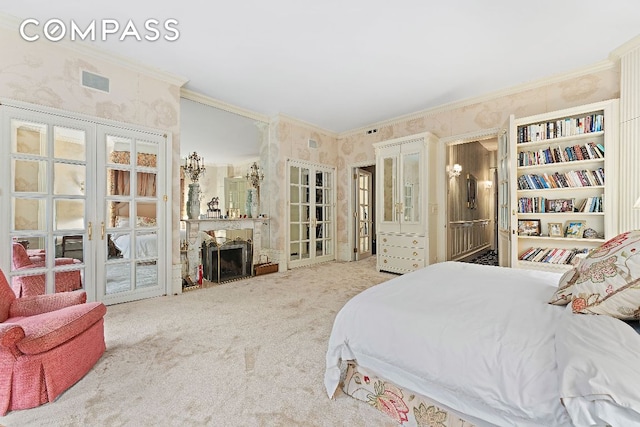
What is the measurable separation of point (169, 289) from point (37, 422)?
2.29 metres

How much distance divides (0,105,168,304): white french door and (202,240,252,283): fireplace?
0.93 m

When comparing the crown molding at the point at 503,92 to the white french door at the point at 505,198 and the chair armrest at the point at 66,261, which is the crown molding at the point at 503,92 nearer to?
the white french door at the point at 505,198

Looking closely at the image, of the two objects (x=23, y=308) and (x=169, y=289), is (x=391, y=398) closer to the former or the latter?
(x=23, y=308)

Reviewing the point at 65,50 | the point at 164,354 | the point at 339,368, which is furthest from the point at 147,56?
the point at 339,368

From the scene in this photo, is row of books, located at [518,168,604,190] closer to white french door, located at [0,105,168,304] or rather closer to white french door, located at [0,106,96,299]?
white french door, located at [0,105,168,304]

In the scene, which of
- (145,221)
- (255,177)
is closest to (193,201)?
(145,221)

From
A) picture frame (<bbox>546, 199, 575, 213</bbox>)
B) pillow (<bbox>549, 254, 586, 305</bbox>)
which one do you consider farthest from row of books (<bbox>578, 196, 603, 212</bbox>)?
pillow (<bbox>549, 254, 586, 305</bbox>)

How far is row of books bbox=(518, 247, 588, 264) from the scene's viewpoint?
132 inches

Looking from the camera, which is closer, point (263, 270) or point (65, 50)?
point (65, 50)

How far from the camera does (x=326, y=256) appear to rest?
19.7ft

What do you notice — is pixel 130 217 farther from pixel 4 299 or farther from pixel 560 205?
pixel 560 205

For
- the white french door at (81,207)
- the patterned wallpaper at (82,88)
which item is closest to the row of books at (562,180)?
the patterned wallpaper at (82,88)

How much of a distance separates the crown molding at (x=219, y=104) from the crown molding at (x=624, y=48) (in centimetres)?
467

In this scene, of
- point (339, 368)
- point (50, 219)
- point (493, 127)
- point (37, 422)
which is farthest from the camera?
point (493, 127)
